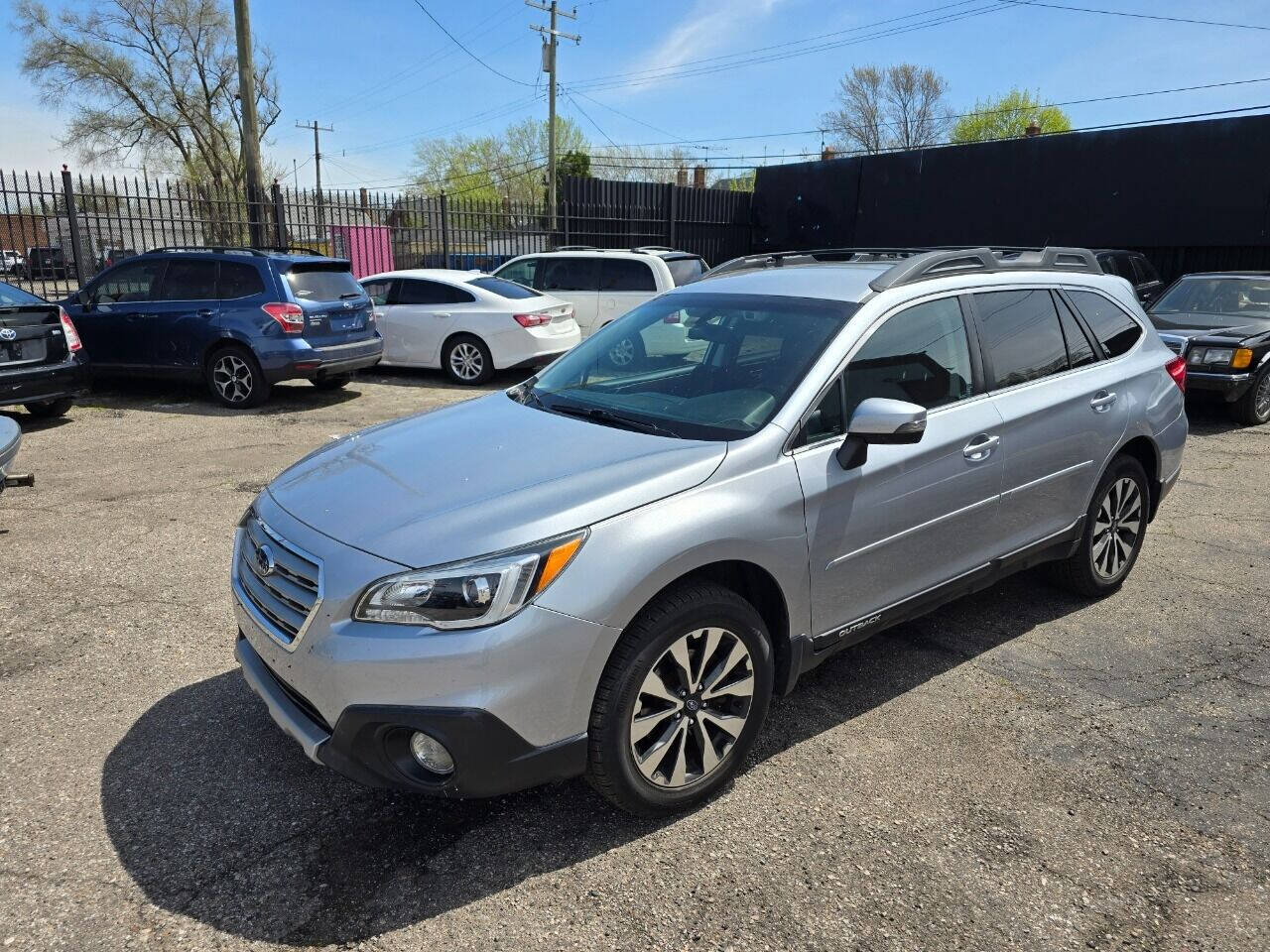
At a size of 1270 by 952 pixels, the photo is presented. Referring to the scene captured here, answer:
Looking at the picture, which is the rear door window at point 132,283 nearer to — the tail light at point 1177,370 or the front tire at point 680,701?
the front tire at point 680,701

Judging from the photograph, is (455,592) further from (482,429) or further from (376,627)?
(482,429)

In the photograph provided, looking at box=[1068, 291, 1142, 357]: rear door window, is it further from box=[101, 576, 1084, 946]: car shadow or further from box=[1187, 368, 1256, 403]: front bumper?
box=[1187, 368, 1256, 403]: front bumper

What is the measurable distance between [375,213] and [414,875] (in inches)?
674

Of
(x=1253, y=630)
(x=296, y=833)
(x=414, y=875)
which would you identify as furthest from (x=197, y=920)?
(x=1253, y=630)

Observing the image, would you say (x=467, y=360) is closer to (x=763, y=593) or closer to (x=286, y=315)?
(x=286, y=315)

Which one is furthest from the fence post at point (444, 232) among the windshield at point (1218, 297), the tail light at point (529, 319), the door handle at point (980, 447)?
the door handle at point (980, 447)

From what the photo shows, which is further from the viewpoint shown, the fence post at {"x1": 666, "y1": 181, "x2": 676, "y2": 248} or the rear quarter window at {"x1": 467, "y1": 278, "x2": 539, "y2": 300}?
the fence post at {"x1": 666, "y1": 181, "x2": 676, "y2": 248}

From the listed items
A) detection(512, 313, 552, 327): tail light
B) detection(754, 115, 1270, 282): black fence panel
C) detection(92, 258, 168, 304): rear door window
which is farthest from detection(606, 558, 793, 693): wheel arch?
detection(754, 115, 1270, 282): black fence panel

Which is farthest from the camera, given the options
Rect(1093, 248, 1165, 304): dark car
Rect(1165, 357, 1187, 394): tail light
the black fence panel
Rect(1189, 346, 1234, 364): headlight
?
the black fence panel

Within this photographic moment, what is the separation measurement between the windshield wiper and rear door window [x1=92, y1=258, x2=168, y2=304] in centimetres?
845

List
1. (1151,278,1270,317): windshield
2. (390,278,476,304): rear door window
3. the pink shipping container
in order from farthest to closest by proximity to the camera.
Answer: the pink shipping container < (390,278,476,304): rear door window < (1151,278,1270,317): windshield

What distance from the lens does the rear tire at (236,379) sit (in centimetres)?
975

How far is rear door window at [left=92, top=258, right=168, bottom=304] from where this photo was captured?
1015 centimetres

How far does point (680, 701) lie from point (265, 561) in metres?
1.41
